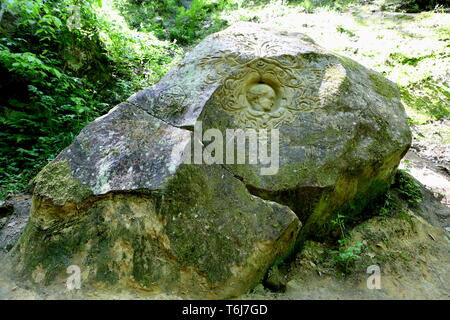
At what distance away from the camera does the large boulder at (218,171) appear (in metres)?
2.31

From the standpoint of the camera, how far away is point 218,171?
104 inches

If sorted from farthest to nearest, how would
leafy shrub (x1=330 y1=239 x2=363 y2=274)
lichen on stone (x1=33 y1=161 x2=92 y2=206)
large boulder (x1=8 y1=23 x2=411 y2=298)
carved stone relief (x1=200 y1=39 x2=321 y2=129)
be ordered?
carved stone relief (x1=200 y1=39 x2=321 y2=129) < leafy shrub (x1=330 y1=239 x2=363 y2=274) < lichen on stone (x1=33 y1=161 x2=92 y2=206) < large boulder (x1=8 y1=23 x2=411 y2=298)

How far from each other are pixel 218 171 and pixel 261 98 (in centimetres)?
100

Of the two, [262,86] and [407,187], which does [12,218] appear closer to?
[262,86]

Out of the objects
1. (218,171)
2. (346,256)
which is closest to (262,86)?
(218,171)

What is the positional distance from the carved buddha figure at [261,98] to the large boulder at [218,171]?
0.01 m

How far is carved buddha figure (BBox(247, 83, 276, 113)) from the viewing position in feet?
10.2

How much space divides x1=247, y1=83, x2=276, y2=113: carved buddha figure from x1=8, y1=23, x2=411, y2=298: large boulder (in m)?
0.01

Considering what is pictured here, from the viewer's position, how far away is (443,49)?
6.33 meters

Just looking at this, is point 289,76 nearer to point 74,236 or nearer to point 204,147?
point 204,147

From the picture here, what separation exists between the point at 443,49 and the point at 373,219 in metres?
5.30

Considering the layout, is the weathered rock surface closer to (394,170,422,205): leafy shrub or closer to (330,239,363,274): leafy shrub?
(330,239,363,274): leafy shrub

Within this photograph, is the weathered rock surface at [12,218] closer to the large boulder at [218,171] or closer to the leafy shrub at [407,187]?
the large boulder at [218,171]

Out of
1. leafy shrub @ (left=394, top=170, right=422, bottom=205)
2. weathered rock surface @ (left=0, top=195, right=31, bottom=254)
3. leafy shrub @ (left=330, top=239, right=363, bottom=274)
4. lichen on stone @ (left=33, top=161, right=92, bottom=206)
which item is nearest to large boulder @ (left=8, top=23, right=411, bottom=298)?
lichen on stone @ (left=33, top=161, right=92, bottom=206)
